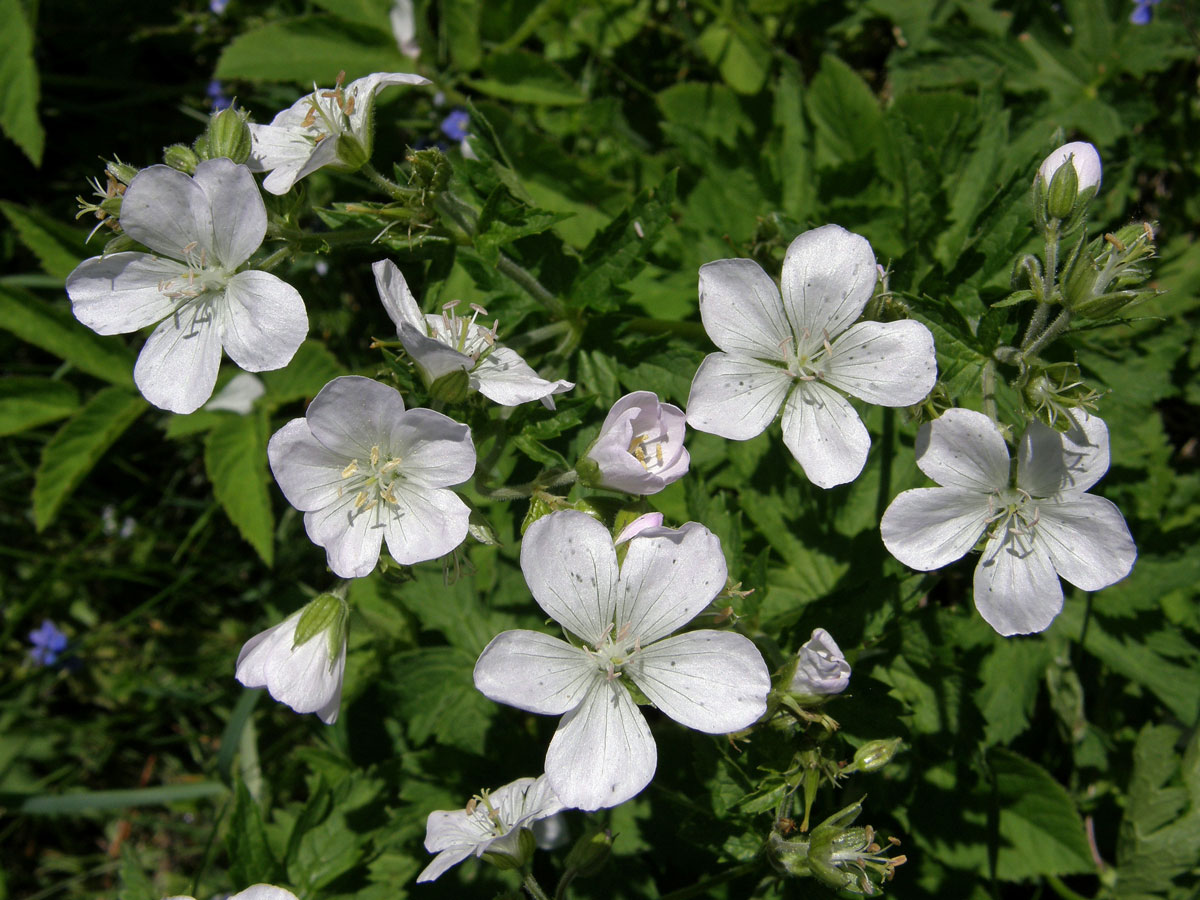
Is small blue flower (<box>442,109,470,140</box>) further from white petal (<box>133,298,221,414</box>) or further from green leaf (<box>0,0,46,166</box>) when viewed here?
white petal (<box>133,298,221,414</box>)

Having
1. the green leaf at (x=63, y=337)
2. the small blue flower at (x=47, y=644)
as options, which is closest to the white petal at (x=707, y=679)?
the green leaf at (x=63, y=337)

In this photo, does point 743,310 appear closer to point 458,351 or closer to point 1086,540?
point 458,351

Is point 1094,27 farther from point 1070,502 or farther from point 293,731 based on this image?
point 293,731

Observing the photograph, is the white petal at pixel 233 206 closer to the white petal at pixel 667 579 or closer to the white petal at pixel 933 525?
the white petal at pixel 667 579

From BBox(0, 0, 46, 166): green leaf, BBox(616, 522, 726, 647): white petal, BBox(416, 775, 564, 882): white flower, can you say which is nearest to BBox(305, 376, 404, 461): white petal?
BBox(616, 522, 726, 647): white petal

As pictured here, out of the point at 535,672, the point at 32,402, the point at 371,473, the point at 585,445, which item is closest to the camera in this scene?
the point at 535,672

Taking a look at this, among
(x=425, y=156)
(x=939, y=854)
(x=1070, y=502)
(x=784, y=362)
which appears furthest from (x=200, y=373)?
(x=939, y=854)

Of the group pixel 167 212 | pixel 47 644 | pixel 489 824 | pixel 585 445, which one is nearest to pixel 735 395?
pixel 585 445
